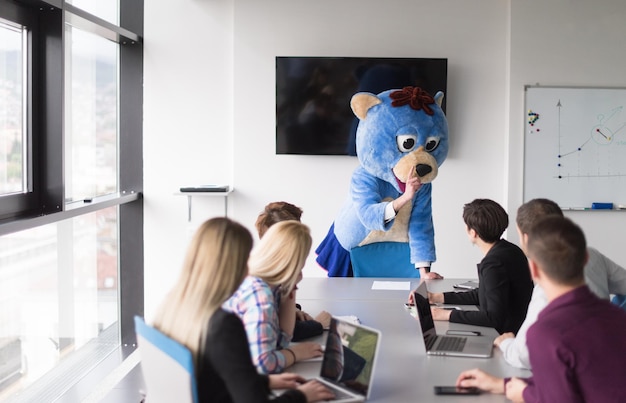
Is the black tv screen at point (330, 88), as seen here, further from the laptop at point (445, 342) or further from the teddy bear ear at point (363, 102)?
the laptop at point (445, 342)

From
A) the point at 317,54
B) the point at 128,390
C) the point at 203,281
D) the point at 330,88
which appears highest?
the point at 317,54

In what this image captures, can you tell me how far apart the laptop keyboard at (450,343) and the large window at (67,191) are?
6.36 ft

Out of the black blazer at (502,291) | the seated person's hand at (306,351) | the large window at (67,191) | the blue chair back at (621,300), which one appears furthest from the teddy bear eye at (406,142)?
the large window at (67,191)

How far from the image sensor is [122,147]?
5.82 m

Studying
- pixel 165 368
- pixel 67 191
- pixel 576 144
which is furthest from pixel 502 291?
pixel 576 144

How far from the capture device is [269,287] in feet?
7.91

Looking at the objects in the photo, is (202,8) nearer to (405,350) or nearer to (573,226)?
(405,350)

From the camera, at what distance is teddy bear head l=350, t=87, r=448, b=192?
399 centimetres

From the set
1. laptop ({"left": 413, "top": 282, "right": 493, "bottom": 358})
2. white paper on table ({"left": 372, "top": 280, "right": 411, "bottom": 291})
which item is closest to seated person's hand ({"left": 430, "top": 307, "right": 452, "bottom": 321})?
laptop ({"left": 413, "top": 282, "right": 493, "bottom": 358})

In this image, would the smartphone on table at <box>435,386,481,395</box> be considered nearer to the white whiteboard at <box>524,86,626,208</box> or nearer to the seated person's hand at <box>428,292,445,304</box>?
the seated person's hand at <box>428,292,445,304</box>

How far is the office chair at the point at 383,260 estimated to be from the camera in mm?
4332

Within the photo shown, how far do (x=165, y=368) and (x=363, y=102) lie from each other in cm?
246

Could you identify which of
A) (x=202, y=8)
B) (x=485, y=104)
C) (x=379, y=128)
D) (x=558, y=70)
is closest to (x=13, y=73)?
(x=379, y=128)

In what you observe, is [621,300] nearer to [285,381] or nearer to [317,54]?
[285,381]
